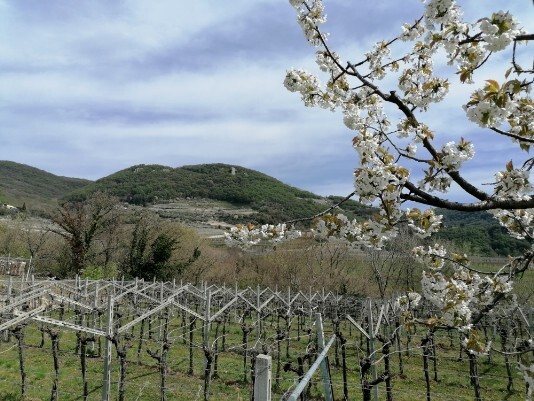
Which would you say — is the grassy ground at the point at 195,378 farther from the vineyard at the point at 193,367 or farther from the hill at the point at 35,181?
the hill at the point at 35,181

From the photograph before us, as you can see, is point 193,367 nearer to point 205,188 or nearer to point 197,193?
point 197,193

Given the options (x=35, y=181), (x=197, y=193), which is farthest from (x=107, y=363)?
(x=35, y=181)

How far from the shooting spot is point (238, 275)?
33312 mm

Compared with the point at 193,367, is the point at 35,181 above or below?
above

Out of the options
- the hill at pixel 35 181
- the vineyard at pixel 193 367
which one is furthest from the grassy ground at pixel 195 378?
the hill at pixel 35 181

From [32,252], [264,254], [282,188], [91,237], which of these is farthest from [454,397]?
[282,188]

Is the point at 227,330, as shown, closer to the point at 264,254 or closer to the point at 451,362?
the point at 451,362

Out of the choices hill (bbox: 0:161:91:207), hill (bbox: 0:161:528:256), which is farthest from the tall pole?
hill (bbox: 0:161:91:207)

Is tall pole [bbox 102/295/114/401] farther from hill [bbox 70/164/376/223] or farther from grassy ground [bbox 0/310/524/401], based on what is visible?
hill [bbox 70/164/376/223]

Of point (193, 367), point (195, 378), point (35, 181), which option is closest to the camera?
point (195, 378)

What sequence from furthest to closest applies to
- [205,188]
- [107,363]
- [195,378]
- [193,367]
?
1. [205,188]
2. [193,367]
3. [195,378]
4. [107,363]

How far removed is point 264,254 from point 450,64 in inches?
1293

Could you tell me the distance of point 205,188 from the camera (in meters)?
94.4

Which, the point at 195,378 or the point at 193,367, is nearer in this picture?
the point at 195,378
